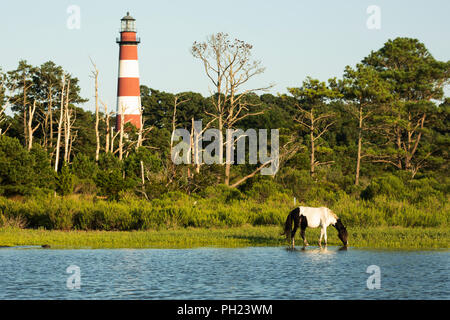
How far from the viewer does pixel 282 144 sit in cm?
4800

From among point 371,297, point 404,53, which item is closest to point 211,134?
point 404,53

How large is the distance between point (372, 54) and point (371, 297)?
48758 mm

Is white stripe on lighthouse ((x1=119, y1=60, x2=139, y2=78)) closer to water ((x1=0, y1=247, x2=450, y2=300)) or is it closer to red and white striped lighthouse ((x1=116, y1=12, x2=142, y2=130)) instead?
red and white striped lighthouse ((x1=116, y1=12, x2=142, y2=130))

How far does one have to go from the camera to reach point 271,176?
1724 inches

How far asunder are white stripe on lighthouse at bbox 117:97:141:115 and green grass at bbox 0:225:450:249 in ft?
102

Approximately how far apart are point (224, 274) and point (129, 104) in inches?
1676

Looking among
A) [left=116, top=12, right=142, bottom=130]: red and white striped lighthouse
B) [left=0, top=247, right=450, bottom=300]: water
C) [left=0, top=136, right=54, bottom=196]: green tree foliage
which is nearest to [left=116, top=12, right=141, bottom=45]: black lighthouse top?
[left=116, top=12, right=142, bottom=130]: red and white striped lighthouse

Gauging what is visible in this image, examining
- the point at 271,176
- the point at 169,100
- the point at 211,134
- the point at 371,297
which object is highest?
the point at 169,100

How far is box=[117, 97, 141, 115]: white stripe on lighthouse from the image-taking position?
58.5 m

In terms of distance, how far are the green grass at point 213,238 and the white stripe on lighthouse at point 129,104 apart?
31.2 m

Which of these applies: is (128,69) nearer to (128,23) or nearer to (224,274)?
(128,23)

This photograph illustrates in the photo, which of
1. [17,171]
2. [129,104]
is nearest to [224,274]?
[17,171]

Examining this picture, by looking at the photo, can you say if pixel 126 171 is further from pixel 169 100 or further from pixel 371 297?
pixel 371 297

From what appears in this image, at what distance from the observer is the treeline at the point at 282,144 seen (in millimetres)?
38594
